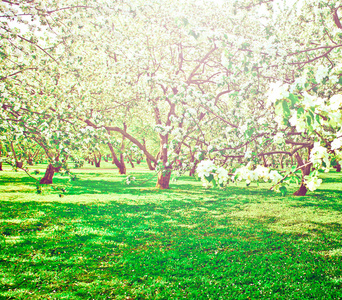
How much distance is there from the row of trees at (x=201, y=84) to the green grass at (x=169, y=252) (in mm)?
2215

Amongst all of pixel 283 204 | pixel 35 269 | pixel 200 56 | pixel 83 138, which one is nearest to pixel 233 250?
pixel 35 269

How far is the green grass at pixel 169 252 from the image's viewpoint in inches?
180

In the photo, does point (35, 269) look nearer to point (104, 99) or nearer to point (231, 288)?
point (231, 288)

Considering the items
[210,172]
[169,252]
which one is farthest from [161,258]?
[210,172]

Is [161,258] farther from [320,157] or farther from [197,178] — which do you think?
[320,157]

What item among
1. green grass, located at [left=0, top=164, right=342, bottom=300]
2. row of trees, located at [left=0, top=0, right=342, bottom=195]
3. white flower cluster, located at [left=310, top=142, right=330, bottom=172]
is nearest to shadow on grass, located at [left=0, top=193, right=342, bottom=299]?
green grass, located at [left=0, top=164, right=342, bottom=300]

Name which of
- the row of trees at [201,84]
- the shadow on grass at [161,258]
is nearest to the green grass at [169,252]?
the shadow on grass at [161,258]

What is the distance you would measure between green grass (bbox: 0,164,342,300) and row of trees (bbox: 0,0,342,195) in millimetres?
2215

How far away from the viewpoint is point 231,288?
4.66 meters

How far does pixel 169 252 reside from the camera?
6402mm

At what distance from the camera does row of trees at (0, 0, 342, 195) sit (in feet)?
13.5

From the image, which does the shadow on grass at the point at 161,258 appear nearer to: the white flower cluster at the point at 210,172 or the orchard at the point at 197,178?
the orchard at the point at 197,178

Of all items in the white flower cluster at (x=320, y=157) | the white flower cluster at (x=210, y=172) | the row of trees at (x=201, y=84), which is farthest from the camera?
the row of trees at (x=201, y=84)

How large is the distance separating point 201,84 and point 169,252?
11889 millimetres
